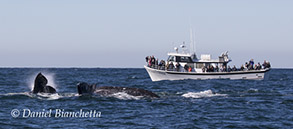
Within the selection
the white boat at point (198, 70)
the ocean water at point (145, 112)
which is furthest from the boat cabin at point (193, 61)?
the ocean water at point (145, 112)

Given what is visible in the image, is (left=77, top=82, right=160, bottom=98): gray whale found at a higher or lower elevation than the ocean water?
higher

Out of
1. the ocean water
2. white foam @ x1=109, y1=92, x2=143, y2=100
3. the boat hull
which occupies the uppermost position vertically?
the boat hull

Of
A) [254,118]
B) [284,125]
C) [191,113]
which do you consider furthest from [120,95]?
[284,125]

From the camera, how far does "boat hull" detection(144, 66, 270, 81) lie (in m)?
57.9

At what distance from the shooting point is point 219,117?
19891 mm

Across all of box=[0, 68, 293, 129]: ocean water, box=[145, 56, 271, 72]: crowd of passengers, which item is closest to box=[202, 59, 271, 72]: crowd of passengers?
box=[145, 56, 271, 72]: crowd of passengers

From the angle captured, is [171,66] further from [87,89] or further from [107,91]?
[87,89]

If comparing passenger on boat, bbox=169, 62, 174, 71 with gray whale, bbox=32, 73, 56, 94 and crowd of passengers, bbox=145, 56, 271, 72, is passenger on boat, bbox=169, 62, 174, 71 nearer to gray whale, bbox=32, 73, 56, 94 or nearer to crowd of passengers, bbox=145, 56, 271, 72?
crowd of passengers, bbox=145, 56, 271, 72

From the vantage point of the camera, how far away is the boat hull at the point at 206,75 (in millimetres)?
57875

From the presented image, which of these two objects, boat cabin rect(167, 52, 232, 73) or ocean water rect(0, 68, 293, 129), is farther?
boat cabin rect(167, 52, 232, 73)

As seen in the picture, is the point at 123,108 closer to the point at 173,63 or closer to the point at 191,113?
the point at 191,113

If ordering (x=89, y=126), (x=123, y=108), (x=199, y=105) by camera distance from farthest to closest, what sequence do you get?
1. (x=199, y=105)
2. (x=123, y=108)
3. (x=89, y=126)

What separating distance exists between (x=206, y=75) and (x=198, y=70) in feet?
7.55

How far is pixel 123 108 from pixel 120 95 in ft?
17.0
